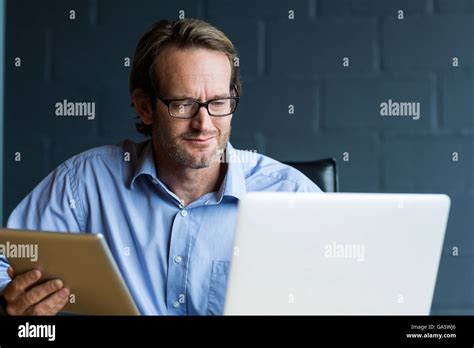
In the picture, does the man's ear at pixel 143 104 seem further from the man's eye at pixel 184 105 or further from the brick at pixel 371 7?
the brick at pixel 371 7

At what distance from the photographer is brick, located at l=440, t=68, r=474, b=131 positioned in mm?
1695

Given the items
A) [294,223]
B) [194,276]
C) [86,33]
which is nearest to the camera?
[294,223]

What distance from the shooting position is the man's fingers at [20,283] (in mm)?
787

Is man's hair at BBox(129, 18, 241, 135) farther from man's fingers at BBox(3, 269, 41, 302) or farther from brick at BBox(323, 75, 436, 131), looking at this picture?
man's fingers at BBox(3, 269, 41, 302)

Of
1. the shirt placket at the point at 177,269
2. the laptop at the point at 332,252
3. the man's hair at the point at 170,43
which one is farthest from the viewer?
the man's hair at the point at 170,43

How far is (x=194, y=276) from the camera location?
44.9 inches

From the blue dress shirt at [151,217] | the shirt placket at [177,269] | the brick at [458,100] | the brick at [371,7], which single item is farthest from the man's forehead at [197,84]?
the brick at [458,100]

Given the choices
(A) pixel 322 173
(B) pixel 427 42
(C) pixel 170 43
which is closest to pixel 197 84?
(C) pixel 170 43

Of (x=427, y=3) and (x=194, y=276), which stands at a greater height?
(x=427, y=3)

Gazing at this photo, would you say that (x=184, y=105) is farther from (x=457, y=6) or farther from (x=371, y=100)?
(x=457, y=6)

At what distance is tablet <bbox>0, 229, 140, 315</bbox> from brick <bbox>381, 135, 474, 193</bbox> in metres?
1.06
